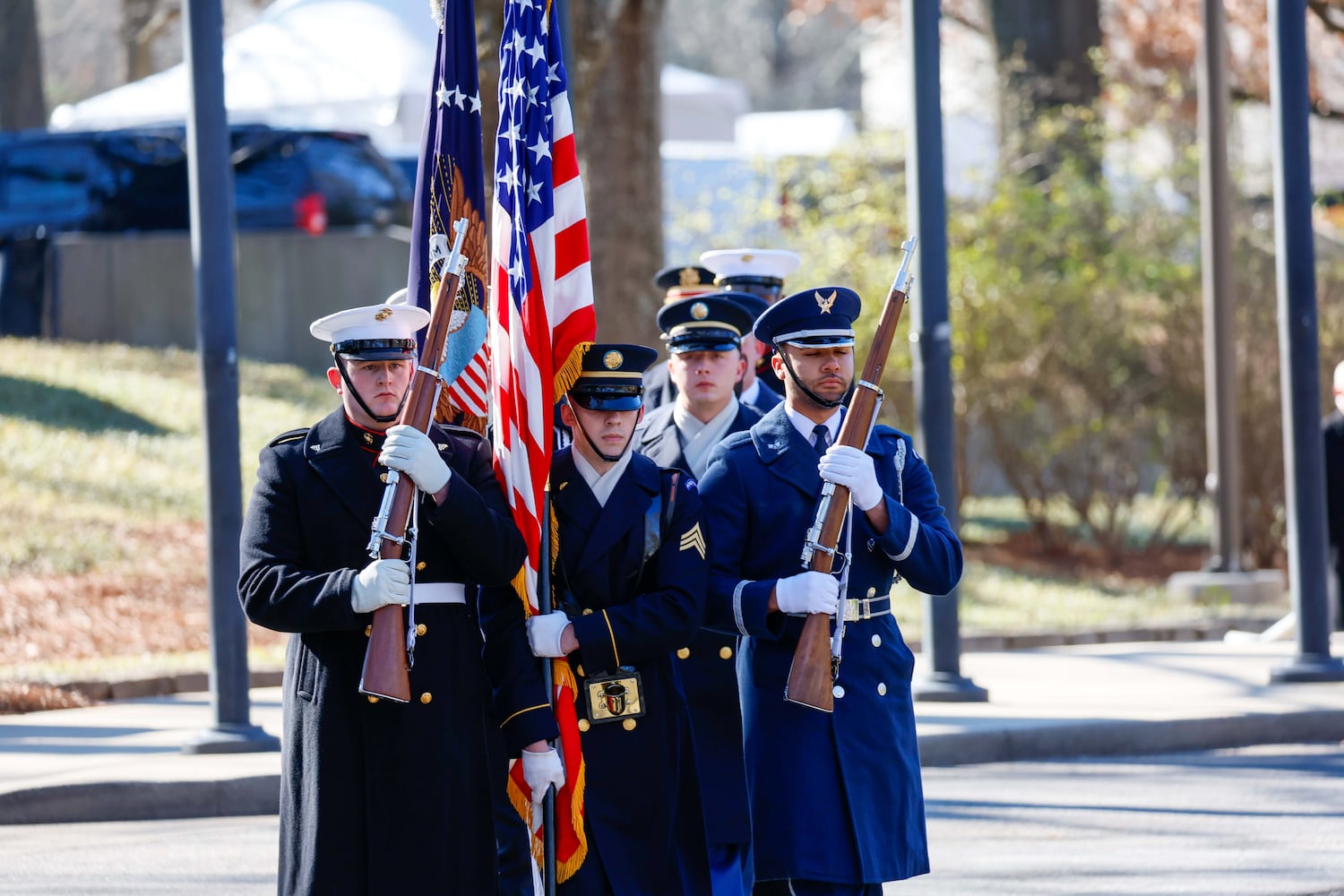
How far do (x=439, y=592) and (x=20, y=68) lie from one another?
2230cm

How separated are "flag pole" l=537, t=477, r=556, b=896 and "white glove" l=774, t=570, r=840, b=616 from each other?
651mm

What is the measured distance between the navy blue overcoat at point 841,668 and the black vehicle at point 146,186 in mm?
14332

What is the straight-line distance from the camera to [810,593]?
213 inches

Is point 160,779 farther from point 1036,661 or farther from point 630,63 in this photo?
point 630,63

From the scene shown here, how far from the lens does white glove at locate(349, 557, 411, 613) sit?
5055mm

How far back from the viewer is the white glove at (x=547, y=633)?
541 cm

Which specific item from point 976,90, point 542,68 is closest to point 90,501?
point 542,68

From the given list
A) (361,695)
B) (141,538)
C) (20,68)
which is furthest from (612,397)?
(20,68)

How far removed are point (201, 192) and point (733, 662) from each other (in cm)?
453

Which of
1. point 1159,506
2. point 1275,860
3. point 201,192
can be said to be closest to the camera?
point 1275,860

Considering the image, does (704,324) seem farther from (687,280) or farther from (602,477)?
(687,280)

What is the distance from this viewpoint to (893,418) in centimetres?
1803

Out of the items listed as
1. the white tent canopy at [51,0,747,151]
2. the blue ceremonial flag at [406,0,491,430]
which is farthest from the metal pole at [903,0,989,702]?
the white tent canopy at [51,0,747,151]

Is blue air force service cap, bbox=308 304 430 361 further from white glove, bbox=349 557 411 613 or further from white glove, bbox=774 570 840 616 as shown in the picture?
white glove, bbox=774 570 840 616
